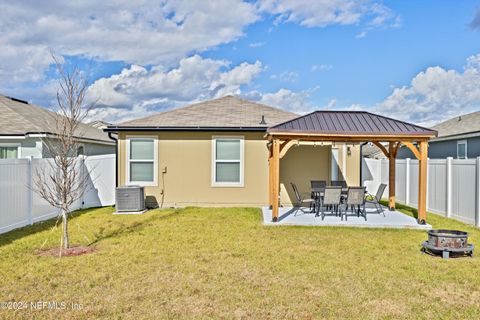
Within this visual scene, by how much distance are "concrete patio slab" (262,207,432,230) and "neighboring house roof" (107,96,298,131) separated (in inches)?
136

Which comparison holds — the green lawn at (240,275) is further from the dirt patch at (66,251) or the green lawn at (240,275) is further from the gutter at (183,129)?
the gutter at (183,129)

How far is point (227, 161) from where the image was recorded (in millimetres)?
13820

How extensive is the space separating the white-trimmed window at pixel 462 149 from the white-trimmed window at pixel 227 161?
1049 centimetres

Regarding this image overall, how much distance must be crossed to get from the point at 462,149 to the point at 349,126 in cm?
990

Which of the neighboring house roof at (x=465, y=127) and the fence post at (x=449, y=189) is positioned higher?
the neighboring house roof at (x=465, y=127)

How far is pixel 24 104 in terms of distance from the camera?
60.7 ft

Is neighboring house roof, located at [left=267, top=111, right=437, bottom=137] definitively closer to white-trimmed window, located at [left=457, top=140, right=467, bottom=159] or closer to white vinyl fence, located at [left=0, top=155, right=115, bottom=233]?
white vinyl fence, located at [left=0, top=155, right=115, bottom=233]

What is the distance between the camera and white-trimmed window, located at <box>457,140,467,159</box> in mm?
17564

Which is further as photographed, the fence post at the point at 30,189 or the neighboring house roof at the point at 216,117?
the neighboring house roof at the point at 216,117

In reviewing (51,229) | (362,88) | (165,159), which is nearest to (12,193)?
(51,229)

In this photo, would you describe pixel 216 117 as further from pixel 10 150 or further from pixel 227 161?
pixel 10 150

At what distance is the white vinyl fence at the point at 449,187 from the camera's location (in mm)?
10305

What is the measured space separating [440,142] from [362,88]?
4726mm

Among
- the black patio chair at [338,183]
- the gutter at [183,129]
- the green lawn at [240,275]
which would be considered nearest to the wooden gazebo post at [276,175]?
the green lawn at [240,275]
